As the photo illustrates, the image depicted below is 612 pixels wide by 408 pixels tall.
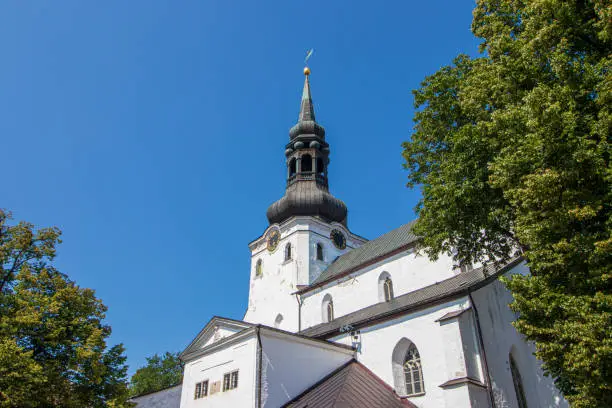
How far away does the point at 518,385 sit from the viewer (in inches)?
623

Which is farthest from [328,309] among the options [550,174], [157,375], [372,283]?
[157,375]

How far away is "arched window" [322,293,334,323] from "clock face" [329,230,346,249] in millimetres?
5115

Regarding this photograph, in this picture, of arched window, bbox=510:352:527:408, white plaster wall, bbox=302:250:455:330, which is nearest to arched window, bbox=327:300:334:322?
white plaster wall, bbox=302:250:455:330

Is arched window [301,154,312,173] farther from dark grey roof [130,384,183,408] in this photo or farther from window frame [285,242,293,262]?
dark grey roof [130,384,183,408]

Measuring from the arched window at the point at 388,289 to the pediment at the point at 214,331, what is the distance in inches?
313

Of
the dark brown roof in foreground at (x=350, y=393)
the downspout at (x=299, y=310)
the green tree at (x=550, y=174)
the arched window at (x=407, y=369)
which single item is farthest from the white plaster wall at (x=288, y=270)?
the green tree at (x=550, y=174)

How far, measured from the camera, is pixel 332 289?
25.9 m

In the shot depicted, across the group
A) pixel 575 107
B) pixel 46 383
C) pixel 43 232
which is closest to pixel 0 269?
pixel 43 232

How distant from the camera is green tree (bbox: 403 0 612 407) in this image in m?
8.45

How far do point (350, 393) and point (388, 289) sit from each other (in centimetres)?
820

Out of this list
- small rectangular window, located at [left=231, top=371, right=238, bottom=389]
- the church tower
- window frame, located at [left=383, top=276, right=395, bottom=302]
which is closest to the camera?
small rectangular window, located at [left=231, top=371, right=238, bottom=389]

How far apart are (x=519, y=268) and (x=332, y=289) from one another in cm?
1073

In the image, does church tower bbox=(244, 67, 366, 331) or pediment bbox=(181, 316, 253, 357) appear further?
church tower bbox=(244, 67, 366, 331)

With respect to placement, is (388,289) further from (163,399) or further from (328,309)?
(163,399)
